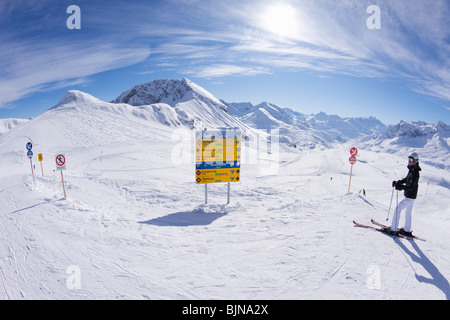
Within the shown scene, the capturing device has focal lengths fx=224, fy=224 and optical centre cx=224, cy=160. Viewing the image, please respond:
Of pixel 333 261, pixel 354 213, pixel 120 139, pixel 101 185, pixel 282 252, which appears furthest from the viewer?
pixel 120 139

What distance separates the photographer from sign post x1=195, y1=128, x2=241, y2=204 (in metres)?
10.7

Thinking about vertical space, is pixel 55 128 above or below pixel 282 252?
above

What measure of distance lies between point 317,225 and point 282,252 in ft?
8.56

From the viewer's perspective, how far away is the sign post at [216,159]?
1070cm

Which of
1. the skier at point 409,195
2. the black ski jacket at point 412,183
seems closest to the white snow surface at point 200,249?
the skier at point 409,195

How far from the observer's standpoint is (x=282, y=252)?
242 inches

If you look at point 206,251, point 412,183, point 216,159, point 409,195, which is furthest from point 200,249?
point 412,183

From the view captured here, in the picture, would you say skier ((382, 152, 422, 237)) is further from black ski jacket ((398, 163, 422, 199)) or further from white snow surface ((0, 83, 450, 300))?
white snow surface ((0, 83, 450, 300))

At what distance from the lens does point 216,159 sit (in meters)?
10.9

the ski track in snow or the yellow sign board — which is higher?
the yellow sign board

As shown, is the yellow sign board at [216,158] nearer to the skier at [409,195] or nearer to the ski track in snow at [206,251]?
the ski track in snow at [206,251]

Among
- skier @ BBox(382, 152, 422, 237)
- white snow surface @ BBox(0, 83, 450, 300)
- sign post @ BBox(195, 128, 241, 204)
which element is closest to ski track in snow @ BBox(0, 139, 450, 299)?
white snow surface @ BBox(0, 83, 450, 300)
